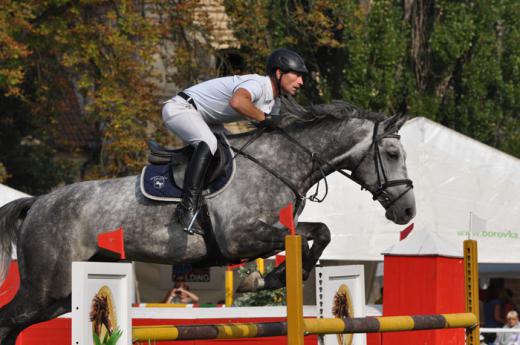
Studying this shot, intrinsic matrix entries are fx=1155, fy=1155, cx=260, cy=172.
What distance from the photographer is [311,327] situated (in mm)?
5727

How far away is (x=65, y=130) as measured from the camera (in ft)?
88.9

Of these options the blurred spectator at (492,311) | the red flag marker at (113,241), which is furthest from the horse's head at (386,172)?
the blurred spectator at (492,311)

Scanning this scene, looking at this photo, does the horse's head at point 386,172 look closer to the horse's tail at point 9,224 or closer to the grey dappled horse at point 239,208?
the grey dappled horse at point 239,208

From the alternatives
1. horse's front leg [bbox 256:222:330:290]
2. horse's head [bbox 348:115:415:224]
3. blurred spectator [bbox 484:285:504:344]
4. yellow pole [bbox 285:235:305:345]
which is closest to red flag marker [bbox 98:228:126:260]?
horse's front leg [bbox 256:222:330:290]

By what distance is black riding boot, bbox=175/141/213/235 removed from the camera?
6.85 meters

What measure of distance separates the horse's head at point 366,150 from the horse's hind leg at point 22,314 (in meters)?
1.92

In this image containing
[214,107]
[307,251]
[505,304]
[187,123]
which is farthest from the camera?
[505,304]

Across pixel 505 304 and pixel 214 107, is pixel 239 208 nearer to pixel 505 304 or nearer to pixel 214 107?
pixel 214 107

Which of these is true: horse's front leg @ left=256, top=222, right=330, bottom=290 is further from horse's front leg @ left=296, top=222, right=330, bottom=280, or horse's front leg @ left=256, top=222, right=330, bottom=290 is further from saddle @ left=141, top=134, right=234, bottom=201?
saddle @ left=141, top=134, right=234, bottom=201

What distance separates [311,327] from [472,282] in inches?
54.1

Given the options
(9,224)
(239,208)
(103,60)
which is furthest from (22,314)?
(103,60)

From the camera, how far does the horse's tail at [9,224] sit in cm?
775

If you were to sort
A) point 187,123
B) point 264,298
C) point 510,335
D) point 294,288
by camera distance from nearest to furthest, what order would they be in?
1. point 294,288
2. point 187,123
3. point 510,335
4. point 264,298

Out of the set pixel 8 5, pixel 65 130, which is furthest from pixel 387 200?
pixel 65 130
